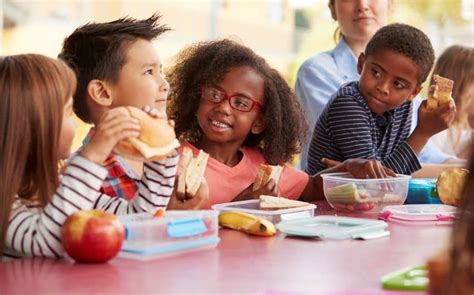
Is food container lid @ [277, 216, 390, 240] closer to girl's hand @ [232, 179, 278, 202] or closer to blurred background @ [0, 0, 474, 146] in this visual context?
girl's hand @ [232, 179, 278, 202]

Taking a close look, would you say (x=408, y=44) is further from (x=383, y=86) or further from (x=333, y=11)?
(x=333, y=11)

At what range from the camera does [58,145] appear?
6.22 feet

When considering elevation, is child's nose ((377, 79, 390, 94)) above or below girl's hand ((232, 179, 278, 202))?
above

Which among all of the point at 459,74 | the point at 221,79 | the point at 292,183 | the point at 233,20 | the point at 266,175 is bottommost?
the point at 233,20

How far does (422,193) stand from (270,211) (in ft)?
2.31

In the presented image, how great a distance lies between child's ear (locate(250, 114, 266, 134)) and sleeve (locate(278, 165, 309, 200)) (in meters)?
0.16

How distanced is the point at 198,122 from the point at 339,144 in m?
0.50

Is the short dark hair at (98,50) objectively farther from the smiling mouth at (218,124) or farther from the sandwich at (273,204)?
the sandwich at (273,204)

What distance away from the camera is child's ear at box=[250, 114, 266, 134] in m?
2.87

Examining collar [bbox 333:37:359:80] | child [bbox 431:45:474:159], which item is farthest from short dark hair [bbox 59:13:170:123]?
child [bbox 431:45:474:159]

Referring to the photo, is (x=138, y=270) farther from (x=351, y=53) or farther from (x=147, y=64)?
(x=351, y=53)

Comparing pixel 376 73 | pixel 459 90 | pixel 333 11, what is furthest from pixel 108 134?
→ pixel 459 90

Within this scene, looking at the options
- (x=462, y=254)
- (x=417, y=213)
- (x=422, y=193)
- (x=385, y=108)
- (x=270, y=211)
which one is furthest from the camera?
(x=385, y=108)

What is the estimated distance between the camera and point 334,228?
2078mm
